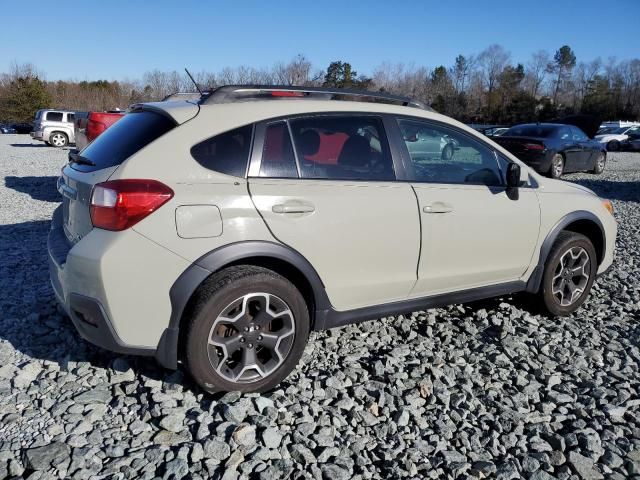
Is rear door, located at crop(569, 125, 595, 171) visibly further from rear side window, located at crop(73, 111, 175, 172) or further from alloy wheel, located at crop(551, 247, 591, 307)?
rear side window, located at crop(73, 111, 175, 172)

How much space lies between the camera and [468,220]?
3.80 m

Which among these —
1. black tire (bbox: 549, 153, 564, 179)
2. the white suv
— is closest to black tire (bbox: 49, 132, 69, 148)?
black tire (bbox: 549, 153, 564, 179)

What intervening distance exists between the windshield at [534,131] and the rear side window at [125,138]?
13.4 metres

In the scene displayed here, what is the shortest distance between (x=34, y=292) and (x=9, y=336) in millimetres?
902

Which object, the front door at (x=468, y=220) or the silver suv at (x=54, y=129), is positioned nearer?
the front door at (x=468, y=220)

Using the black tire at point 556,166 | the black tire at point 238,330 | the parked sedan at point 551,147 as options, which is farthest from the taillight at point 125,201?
the black tire at point 556,166

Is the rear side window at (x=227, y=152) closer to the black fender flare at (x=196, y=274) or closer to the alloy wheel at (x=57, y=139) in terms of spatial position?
the black fender flare at (x=196, y=274)

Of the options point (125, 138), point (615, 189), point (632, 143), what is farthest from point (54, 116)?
point (632, 143)

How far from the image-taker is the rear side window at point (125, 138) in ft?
10.1

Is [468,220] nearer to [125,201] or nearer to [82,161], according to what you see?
[125,201]

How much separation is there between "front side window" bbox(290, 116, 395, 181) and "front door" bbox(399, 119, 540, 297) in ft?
0.72

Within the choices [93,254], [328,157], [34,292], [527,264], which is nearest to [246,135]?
[328,157]

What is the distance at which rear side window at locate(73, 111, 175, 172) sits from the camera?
3074 mm

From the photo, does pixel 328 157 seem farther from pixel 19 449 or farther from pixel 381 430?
pixel 19 449
